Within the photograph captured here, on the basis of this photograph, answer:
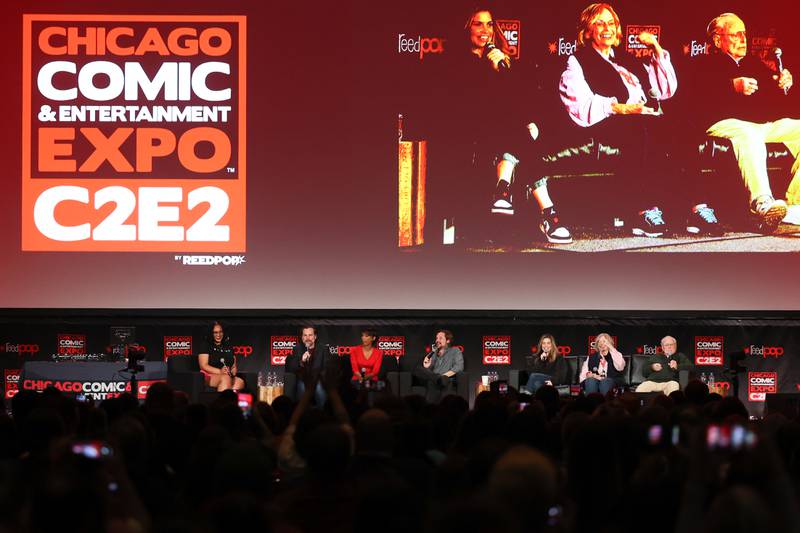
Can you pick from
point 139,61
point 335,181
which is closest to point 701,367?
point 335,181

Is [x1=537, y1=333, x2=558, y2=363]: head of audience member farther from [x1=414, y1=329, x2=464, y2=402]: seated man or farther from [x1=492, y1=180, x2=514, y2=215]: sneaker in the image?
[x1=492, y1=180, x2=514, y2=215]: sneaker

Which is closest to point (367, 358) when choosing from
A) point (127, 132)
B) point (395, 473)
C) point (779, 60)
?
point (127, 132)

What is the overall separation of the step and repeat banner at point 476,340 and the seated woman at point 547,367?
50 centimetres

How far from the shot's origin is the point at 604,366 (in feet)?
32.2

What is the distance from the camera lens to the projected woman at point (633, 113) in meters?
10.3

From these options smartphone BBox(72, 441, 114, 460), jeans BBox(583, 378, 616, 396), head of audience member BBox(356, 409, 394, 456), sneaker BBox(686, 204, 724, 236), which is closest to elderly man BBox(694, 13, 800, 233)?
sneaker BBox(686, 204, 724, 236)

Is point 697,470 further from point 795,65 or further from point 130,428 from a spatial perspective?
point 795,65

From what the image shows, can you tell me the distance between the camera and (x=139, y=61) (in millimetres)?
A: 10211

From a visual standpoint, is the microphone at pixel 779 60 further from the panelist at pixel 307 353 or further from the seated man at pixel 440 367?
the panelist at pixel 307 353

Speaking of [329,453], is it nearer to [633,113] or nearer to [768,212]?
[633,113]

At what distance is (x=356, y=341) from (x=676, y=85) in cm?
385

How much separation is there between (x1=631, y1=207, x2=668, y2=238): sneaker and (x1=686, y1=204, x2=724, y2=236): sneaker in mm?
251

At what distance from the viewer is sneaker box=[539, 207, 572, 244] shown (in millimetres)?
10320

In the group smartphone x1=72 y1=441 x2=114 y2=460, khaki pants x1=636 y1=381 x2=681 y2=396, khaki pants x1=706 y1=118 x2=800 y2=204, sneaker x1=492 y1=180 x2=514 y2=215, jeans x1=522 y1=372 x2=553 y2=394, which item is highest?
khaki pants x1=706 y1=118 x2=800 y2=204
